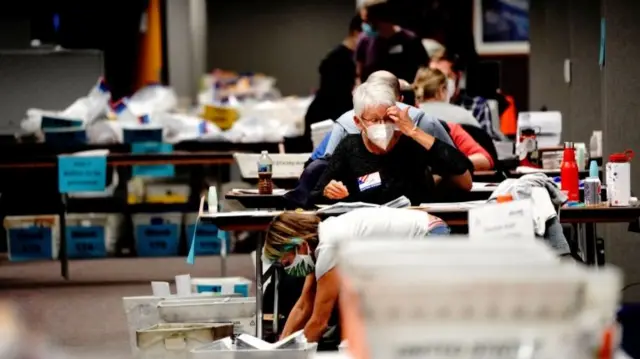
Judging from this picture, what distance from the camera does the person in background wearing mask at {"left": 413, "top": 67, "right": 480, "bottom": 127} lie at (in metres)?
8.99

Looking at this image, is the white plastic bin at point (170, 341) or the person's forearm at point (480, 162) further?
the person's forearm at point (480, 162)

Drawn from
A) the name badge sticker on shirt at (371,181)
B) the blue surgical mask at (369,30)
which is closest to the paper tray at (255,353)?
the name badge sticker on shirt at (371,181)

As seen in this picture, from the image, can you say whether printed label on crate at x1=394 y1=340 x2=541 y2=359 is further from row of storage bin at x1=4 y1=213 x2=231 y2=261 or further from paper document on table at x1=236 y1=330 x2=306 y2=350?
row of storage bin at x1=4 y1=213 x2=231 y2=261

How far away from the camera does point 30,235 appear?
11.8m

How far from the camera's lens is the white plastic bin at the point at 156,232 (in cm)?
1233

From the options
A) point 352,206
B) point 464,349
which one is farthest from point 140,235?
point 464,349

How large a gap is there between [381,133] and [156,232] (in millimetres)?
5896

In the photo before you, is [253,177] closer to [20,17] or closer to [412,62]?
[412,62]

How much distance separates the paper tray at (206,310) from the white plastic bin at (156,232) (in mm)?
5747

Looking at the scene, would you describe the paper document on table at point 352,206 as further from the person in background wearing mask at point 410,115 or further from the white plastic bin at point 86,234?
the white plastic bin at point 86,234

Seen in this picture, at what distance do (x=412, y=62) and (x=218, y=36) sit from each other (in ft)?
38.1

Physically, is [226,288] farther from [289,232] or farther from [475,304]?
[475,304]

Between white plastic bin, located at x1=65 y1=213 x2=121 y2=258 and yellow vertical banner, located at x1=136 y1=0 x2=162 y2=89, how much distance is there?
8.68 meters

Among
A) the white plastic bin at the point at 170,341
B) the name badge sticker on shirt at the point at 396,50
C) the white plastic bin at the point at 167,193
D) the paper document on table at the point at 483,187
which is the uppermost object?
the name badge sticker on shirt at the point at 396,50
